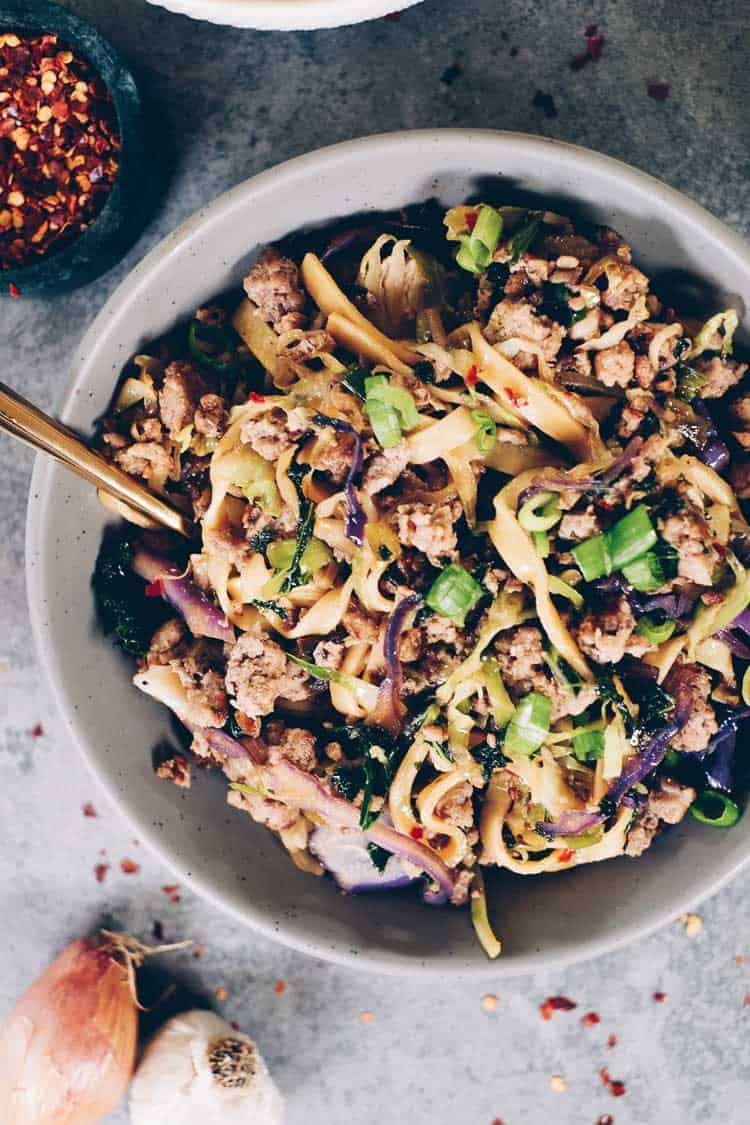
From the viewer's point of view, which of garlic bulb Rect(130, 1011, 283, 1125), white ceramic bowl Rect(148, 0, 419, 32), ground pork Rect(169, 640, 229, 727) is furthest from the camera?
garlic bulb Rect(130, 1011, 283, 1125)

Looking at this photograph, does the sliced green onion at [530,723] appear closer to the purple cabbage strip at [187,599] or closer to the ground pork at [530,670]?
the ground pork at [530,670]

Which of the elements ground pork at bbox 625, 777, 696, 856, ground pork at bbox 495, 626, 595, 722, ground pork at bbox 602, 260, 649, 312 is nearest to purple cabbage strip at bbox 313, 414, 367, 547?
ground pork at bbox 495, 626, 595, 722

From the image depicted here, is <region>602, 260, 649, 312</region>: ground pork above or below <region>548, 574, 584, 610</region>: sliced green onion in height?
above

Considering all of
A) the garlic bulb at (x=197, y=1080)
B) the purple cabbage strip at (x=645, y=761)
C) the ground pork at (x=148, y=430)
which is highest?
the ground pork at (x=148, y=430)

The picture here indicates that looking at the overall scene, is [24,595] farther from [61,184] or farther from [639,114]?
[639,114]

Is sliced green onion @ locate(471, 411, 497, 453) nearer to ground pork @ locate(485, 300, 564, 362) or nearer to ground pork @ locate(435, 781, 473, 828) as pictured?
ground pork @ locate(485, 300, 564, 362)

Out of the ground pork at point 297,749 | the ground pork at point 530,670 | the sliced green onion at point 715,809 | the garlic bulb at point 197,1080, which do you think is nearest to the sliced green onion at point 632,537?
the ground pork at point 530,670
